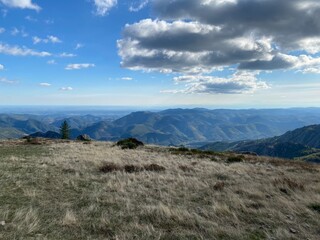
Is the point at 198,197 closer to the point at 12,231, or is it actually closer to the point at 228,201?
the point at 228,201

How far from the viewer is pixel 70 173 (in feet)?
60.5

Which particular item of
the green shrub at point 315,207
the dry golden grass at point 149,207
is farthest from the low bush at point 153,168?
the green shrub at point 315,207

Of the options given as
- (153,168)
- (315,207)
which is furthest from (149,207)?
(153,168)

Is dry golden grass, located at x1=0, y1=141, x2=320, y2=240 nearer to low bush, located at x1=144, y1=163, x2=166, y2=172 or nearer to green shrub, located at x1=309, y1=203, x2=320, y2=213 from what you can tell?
→ green shrub, located at x1=309, y1=203, x2=320, y2=213

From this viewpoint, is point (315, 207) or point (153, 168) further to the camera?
point (153, 168)

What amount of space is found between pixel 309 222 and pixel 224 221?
9.58ft

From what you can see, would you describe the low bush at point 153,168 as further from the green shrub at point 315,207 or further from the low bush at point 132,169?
the green shrub at point 315,207

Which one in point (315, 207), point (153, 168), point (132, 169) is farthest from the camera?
point (153, 168)

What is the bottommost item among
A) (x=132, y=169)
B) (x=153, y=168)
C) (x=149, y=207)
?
(x=153, y=168)

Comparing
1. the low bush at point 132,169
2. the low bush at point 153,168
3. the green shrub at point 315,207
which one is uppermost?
the green shrub at point 315,207

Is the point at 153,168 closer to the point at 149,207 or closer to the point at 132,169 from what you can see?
the point at 132,169

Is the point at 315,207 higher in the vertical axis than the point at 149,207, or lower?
lower

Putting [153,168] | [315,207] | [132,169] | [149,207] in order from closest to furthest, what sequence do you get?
[149,207] → [315,207] → [132,169] → [153,168]

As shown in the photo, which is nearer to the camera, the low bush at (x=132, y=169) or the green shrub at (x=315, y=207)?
the green shrub at (x=315, y=207)
